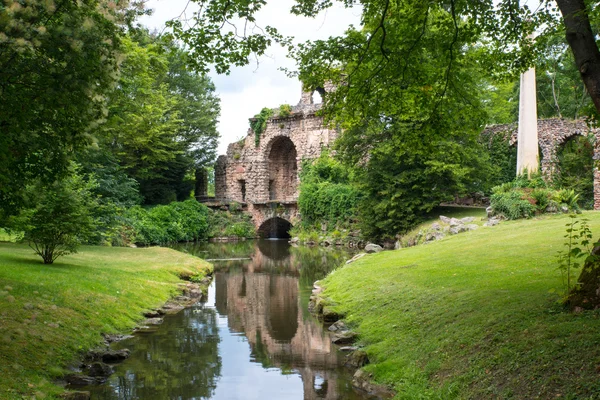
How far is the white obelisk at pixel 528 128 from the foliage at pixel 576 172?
1.31 m

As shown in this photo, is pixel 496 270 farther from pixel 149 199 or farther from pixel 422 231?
pixel 149 199

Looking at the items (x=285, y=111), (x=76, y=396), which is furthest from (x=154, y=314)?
(x=285, y=111)

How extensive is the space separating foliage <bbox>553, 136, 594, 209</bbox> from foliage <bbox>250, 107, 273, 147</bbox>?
74.9ft

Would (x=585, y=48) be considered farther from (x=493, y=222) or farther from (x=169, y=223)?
(x=169, y=223)

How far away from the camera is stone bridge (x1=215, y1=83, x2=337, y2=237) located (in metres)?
43.2

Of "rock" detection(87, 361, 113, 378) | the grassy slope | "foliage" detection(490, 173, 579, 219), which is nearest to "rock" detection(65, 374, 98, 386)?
"rock" detection(87, 361, 113, 378)

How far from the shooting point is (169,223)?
125ft

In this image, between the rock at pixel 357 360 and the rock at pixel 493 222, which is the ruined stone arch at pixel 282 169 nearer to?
the rock at pixel 493 222

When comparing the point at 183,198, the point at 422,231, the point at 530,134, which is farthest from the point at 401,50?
the point at 183,198

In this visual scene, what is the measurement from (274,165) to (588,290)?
1631 inches

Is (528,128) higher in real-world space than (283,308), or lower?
higher

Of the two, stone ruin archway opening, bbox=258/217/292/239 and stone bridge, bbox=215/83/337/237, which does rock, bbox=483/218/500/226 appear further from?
stone ruin archway opening, bbox=258/217/292/239

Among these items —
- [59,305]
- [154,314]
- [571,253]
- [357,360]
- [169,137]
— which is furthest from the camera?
[169,137]

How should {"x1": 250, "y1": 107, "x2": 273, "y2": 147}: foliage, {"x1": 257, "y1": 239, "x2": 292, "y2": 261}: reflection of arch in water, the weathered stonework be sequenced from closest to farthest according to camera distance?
the weathered stonework < {"x1": 257, "y1": 239, "x2": 292, "y2": 261}: reflection of arch in water < {"x1": 250, "y1": 107, "x2": 273, "y2": 147}: foliage
